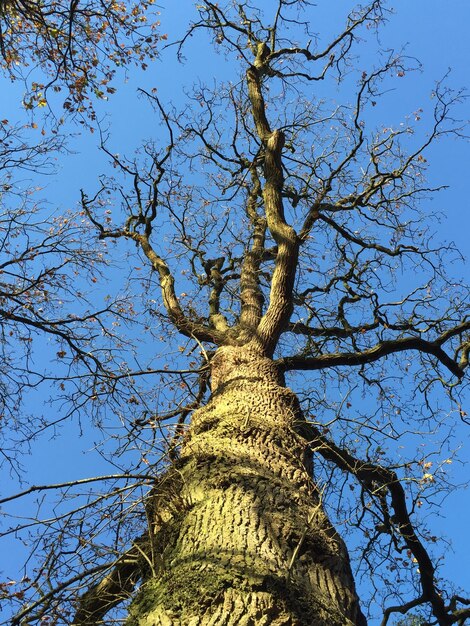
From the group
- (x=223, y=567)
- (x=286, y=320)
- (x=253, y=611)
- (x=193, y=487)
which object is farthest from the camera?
(x=286, y=320)

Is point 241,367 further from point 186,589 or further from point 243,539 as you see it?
point 186,589

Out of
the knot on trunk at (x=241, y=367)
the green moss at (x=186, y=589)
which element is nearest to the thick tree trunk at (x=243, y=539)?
the green moss at (x=186, y=589)

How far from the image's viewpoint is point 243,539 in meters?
2.31

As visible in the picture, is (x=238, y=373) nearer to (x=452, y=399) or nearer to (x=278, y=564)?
(x=278, y=564)

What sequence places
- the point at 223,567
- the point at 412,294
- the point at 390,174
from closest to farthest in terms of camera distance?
the point at 223,567 → the point at 412,294 → the point at 390,174

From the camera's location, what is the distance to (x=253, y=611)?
190 centimetres

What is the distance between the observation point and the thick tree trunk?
196 centimetres

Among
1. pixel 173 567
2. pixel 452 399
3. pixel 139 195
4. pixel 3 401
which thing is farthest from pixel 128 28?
pixel 452 399

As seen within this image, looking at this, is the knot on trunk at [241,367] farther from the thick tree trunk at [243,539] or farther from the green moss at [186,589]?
the green moss at [186,589]

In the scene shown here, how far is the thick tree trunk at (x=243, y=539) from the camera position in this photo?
6.44 ft

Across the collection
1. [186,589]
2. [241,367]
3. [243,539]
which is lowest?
[186,589]

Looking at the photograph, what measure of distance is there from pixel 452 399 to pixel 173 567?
16.4ft

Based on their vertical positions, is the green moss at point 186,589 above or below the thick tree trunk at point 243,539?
below

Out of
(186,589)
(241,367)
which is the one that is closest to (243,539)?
(186,589)
